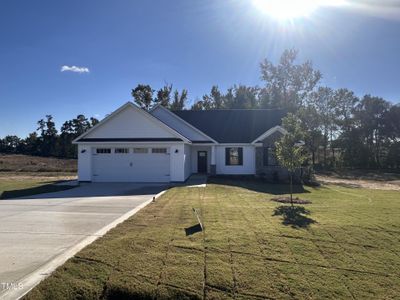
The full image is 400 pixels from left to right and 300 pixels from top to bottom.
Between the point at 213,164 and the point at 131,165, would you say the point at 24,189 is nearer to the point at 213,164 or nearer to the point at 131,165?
the point at 131,165

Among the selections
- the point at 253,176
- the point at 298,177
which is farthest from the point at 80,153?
the point at 298,177

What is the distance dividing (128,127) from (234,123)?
9.73m

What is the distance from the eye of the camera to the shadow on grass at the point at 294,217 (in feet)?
26.1

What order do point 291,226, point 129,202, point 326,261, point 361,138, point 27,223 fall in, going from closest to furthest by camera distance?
point 326,261
point 291,226
point 27,223
point 129,202
point 361,138

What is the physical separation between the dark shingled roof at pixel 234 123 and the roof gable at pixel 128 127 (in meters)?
6.03

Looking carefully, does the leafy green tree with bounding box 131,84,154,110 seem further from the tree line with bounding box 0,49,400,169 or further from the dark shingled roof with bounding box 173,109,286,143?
the dark shingled roof with bounding box 173,109,286,143

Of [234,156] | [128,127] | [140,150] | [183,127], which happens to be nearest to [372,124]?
[234,156]

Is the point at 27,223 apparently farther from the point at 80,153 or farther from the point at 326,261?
the point at 80,153

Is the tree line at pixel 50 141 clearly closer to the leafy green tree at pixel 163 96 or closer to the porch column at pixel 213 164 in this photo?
the leafy green tree at pixel 163 96

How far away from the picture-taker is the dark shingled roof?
25.7 meters

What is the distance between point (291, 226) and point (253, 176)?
1648 cm

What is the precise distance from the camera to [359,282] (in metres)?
4.70

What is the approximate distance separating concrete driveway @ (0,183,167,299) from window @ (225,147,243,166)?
12511 millimetres

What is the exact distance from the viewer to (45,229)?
784cm
